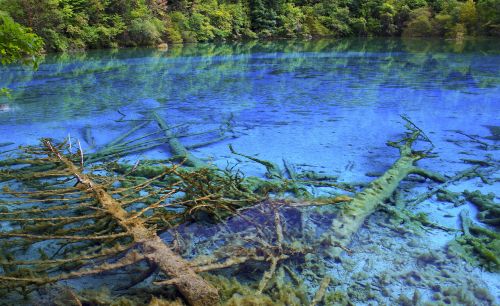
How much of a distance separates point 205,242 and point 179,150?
256 cm

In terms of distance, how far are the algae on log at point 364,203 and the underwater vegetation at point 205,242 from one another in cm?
1

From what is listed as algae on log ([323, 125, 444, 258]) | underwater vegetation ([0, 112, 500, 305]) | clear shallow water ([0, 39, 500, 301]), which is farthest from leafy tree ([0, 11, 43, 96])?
clear shallow water ([0, 39, 500, 301])

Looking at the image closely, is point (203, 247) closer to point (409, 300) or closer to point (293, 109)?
point (409, 300)

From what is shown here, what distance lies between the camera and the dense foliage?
68.5ft

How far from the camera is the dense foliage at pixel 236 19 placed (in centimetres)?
2089

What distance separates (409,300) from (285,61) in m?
15.6

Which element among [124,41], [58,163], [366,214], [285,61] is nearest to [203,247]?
[366,214]

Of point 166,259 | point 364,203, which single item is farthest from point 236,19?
point 166,259

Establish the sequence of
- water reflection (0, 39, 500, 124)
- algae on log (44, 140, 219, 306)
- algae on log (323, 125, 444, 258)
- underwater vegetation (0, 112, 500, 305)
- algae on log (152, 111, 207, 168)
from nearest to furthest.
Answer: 1. algae on log (44, 140, 219, 306)
2. underwater vegetation (0, 112, 500, 305)
3. algae on log (323, 125, 444, 258)
4. algae on log (152, 111, 207, 168)
5. water reflection (0, 39, 500, 124)

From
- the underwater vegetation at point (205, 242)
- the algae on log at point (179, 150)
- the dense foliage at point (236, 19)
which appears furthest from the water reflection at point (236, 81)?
the underwater vegetation at point (205, 242)

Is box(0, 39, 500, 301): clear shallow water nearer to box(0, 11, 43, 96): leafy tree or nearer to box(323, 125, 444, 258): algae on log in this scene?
box(323, 125, 444, 258): algae on log

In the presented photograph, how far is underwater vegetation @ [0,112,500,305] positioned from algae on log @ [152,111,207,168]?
1.68 feet

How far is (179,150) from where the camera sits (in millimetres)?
5766

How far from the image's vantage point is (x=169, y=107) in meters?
9.11
